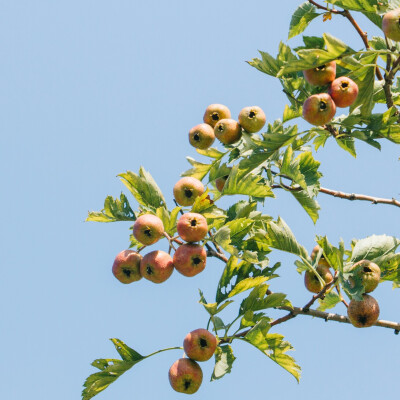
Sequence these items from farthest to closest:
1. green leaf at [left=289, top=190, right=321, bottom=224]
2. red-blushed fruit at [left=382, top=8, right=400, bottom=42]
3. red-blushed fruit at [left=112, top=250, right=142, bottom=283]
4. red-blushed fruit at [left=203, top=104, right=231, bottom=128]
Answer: red-blushed fruit at [left=203, top=104, right=231, bottom=128] < green leaf at [left=289, top=190, right=321, bottom=224] < red-blushed fruit at [left=112, top=250, right=142, bottom=283] < red-blushed fruit at [left=382, top=8, right=400, bottom=42]

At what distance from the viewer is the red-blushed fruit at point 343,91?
3.80 m

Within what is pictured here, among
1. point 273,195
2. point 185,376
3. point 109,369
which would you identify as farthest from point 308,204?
point 109,369

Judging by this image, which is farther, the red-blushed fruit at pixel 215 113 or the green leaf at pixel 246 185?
the red-blushed fruit at pixel 215 113

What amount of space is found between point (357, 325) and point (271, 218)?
33.2 inches

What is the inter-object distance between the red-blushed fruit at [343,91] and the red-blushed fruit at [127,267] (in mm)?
1582

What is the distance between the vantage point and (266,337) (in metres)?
3.79

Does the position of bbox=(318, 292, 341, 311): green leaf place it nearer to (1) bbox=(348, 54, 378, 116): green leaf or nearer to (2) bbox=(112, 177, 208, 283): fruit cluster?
(2) bbox=(112, 177, 208, 283): fruit cluster

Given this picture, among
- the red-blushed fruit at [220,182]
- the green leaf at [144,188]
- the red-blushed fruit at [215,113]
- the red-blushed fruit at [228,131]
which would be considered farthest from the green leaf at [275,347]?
the red-blushed fruit at [215,113]

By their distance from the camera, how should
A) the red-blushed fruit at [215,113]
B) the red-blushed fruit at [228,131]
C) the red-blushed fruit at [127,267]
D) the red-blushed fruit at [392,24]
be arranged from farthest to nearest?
the red-blushed fruit at [215,113], the red-blushed fruit at [228,131], the red-blushed fruit at [127,267], the red-blushed fruit at [392,24]

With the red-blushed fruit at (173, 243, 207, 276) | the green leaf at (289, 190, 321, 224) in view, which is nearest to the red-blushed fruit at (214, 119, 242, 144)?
the green leaf at (289, 190, 321, 224)

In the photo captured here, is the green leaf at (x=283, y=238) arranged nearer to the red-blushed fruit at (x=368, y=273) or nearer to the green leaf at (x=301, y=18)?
the red-blushed fruit at (x=368, y=273)

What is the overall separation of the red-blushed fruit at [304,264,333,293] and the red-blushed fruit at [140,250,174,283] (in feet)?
3.51

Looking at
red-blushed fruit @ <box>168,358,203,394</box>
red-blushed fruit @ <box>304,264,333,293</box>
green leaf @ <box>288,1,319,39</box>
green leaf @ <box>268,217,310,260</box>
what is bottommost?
red-blushed fruit @ <box>168,358,203,394</box>

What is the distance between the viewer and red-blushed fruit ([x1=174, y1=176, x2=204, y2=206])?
419 centimetres
